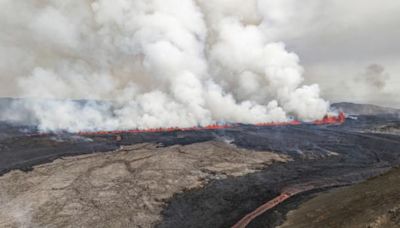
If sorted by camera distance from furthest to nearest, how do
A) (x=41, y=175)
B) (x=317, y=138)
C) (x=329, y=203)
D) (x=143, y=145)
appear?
(x=317, y=138), (x=143, y=145), (x=41, y=175), (x=329, y=203)

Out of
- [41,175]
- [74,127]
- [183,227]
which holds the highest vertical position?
[74,127]

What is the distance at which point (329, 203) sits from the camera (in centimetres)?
4406

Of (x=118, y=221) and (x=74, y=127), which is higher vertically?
(x=74, y=127)

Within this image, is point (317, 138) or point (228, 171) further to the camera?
point (317, 138)

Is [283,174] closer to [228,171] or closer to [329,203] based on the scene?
[228,171]

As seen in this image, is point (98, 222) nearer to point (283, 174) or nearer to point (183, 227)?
point (183, 227)

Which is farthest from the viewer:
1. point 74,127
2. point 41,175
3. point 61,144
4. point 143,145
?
point 74,127

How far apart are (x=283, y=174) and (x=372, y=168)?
17.3 meters

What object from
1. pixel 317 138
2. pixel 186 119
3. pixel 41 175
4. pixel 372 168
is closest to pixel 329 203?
pixel 372 168

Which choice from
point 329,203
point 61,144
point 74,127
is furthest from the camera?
point 74,127

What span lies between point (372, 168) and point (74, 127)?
383ft

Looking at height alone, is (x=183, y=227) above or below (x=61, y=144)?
below

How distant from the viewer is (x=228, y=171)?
225 ft

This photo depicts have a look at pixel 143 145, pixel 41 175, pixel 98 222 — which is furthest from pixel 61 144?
pixel 98 222
